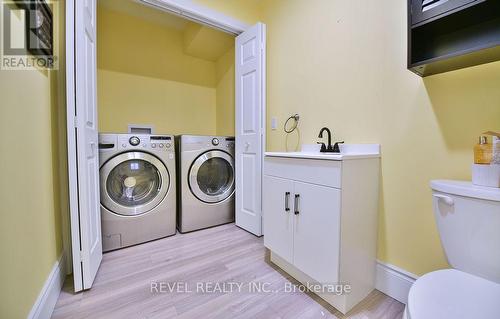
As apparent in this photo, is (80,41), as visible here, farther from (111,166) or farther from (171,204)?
(171,204)

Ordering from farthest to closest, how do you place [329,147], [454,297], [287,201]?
[329,147], [287,201], [454,297]

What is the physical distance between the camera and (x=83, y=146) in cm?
116

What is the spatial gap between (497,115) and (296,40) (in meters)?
1.34

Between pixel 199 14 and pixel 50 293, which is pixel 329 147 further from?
pixel 50 293

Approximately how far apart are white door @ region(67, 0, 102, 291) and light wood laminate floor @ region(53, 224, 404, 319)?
0.48ft

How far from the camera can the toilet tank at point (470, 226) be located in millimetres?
745

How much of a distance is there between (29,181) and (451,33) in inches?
80.2

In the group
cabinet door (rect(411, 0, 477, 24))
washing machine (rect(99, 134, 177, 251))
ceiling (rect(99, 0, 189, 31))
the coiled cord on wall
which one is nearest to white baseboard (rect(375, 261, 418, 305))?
the coiled cord on wall

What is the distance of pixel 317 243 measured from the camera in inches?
44.6

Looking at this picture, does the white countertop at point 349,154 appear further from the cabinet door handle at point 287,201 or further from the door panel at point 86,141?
the door panel at point 86,141

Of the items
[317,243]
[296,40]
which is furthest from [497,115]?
[296,40]

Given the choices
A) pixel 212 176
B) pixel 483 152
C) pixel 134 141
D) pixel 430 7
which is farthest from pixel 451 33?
pixel 134 141

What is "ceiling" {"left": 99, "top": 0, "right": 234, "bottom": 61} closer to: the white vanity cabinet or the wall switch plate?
the wall switch plate

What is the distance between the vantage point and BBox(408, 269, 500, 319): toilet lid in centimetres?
60
